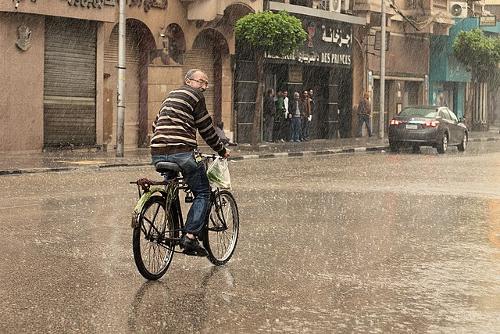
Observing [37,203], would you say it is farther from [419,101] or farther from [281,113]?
[419,101]

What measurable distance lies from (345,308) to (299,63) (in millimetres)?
32292

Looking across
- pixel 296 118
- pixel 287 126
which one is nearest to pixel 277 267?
pixel 296 118

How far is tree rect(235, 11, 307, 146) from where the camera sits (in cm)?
3189

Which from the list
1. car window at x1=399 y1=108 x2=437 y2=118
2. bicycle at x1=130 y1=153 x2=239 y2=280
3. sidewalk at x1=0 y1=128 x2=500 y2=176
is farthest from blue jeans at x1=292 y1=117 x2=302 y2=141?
bicycle at x1=130 y1=153 x2=239 y2=280

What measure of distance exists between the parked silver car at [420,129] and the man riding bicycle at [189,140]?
23.7 meters

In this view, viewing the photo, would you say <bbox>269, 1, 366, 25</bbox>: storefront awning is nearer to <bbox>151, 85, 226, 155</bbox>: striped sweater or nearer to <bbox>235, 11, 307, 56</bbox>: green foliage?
<bbox>235, 11, 307, 56</bbox>: green foliage

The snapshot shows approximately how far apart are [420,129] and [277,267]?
23.5m

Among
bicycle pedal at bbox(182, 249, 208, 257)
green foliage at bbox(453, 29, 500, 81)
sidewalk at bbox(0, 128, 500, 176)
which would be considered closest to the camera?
bicycle pedal at bbox(182, 249, 208, 257)

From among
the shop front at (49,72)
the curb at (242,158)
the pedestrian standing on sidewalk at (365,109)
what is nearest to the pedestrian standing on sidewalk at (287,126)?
the curb at (242,158)

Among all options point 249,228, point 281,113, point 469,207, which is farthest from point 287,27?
point 249,228

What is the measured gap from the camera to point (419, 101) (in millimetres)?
53062

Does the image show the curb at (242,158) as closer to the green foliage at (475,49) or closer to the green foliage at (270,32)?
the green foliage at (270,32)

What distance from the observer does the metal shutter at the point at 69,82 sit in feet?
91.8

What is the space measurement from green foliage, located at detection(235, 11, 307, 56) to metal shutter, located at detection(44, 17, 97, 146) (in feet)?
16.1
